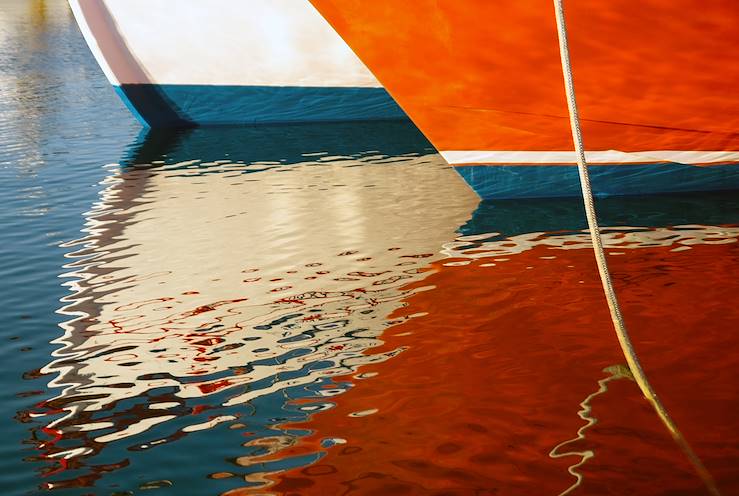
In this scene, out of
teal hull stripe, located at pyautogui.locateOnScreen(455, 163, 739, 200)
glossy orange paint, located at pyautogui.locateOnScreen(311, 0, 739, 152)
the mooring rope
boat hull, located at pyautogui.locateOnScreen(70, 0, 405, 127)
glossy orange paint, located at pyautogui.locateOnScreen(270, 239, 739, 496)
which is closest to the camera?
glossy orange paint, located at pyautogui.locateOnScreen(270, 239, 739, 496)

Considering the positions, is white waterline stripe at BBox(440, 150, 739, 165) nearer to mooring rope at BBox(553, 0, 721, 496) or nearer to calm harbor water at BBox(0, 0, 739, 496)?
calm harbor water at BBox(0, 0, 739, 496)

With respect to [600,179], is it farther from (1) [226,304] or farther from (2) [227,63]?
(2) [227,63]

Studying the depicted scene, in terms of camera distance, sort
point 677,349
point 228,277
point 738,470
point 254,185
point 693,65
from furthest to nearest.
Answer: point 254,185 → point 693,65 → point 228,277 → point 677,349 → point 738,470

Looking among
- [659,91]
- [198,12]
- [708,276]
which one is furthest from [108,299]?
[198,12]

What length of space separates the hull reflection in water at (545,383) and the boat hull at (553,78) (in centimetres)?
82

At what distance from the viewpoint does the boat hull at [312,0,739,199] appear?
5777mm

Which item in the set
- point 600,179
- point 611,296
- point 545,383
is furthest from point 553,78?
point 545,383

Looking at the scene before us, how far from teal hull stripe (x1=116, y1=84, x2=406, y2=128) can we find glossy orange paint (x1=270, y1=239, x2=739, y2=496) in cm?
595

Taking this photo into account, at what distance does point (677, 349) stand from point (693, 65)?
8.02 ft

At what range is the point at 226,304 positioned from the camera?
16.4 feet

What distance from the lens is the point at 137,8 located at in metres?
10.4

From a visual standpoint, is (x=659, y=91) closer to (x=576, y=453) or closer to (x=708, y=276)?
(x=708, y=276)

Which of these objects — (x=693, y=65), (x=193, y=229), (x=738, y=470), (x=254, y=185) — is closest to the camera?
(x=738, y=470)

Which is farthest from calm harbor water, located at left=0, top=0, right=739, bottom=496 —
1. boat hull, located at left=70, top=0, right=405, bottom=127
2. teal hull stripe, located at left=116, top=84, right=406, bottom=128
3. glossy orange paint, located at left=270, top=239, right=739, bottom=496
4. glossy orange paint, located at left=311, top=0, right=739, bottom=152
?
teal hull stripe, located at left=116, top=84, right=406, bottom=128
